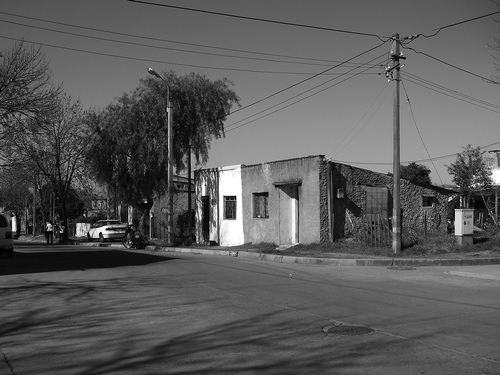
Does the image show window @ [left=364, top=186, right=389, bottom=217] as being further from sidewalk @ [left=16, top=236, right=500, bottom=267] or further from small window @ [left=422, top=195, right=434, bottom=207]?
sidewalk @ [left=16, top=236, right=500, bottom=267]

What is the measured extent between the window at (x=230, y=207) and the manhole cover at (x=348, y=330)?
1804 centimetres

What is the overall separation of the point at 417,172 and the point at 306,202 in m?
34.8

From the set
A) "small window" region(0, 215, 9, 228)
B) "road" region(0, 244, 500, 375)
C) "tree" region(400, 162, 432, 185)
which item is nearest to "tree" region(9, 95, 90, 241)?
"small window" region(0, 215, 9, 228)

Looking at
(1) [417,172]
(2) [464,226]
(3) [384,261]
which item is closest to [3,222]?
(3) [384,261]

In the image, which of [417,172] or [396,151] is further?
[417,172]

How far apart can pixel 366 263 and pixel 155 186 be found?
17.5 m

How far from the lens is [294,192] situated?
21016 mm

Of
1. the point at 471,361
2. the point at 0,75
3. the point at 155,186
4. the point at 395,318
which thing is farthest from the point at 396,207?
the point at 155,186

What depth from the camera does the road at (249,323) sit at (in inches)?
210

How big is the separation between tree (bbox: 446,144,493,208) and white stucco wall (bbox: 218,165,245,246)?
1652 cm

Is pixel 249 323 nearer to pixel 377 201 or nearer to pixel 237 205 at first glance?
pixel 377 201

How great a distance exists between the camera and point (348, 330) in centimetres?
667

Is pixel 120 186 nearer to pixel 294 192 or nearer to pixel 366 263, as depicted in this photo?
pixel 294 192

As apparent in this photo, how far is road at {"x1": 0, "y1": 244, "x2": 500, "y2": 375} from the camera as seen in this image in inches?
210
